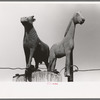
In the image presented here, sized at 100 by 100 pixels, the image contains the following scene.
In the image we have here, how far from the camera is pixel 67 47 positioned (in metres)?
2.21

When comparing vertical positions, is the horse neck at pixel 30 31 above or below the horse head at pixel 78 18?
below

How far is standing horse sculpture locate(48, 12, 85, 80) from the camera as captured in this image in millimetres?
2205

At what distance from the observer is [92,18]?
7.64 ft

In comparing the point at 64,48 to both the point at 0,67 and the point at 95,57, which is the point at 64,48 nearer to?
the point at 95,57

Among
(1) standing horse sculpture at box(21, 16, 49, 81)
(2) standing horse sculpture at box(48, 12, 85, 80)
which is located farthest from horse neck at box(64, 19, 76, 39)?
(1) standing horse sculpture at box(21, 16, 49, 81)

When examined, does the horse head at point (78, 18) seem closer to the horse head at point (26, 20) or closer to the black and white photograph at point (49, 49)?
the black and white photograph at point (49, 49)

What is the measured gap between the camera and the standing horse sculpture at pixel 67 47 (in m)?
2.21

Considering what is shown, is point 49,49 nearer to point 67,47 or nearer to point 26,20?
point 67,47

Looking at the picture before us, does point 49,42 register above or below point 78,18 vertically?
below

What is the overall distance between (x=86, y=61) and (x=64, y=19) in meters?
0.27

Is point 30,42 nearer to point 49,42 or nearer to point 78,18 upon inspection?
point 49,42

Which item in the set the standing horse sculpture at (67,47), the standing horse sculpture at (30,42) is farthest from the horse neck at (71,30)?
the standing horse sculpture at (30,42)

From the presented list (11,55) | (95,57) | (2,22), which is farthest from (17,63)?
(95,57)

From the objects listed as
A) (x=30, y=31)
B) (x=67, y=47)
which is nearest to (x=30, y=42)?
(x=30, y=31)
